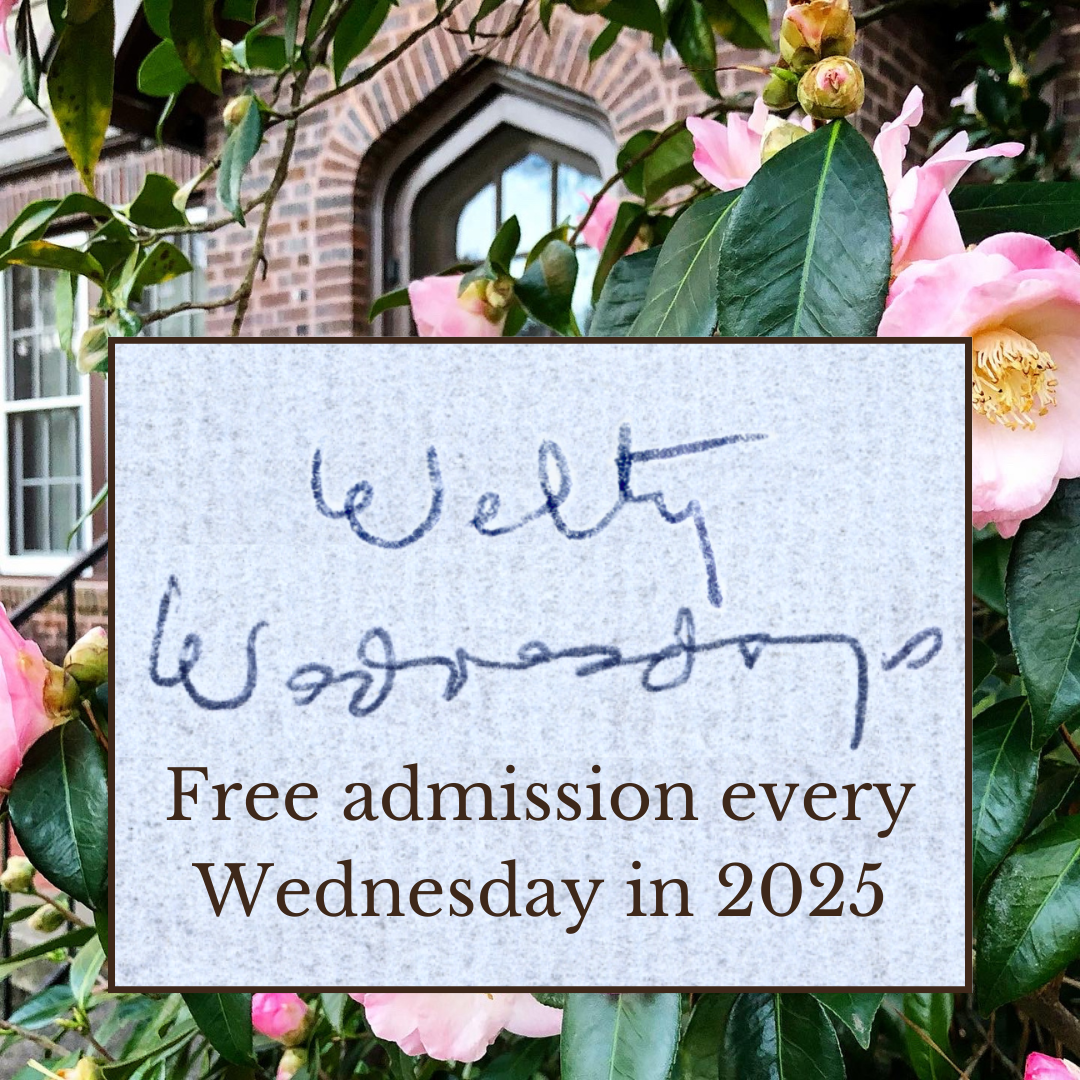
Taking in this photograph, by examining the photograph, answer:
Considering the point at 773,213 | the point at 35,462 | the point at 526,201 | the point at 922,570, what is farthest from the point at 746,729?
the point at 35,462

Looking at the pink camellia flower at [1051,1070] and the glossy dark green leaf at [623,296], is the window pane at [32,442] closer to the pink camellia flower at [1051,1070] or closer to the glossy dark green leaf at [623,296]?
the glossy dark green leaf at [623,296]

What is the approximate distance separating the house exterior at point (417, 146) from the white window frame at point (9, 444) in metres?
0.05

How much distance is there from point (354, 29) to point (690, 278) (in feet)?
1.55

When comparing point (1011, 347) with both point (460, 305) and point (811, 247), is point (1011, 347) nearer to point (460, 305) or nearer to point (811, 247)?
point (811, 247)

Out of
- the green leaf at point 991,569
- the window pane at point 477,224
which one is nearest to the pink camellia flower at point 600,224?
the green leaf at point 991,569

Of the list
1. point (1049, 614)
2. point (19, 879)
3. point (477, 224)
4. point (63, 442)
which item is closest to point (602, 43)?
point (1049, 614)

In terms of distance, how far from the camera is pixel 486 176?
3141 mm

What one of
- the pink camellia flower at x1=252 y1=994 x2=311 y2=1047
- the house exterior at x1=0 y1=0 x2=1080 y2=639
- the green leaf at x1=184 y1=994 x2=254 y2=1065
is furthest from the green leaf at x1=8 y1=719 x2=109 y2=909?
the house exterior at x1=0 y1=0 x2=1080 y2=639

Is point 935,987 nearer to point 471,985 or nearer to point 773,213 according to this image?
point 471,985

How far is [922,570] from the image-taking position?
13.8 inches

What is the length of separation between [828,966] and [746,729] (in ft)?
0.33

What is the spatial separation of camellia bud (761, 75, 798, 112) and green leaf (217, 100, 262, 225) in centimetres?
39

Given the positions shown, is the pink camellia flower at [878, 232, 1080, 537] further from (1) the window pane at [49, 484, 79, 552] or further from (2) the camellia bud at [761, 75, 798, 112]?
(1) the window pane at [49, 484, 79, 552]

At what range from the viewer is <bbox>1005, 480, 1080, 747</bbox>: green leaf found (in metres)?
0.36
